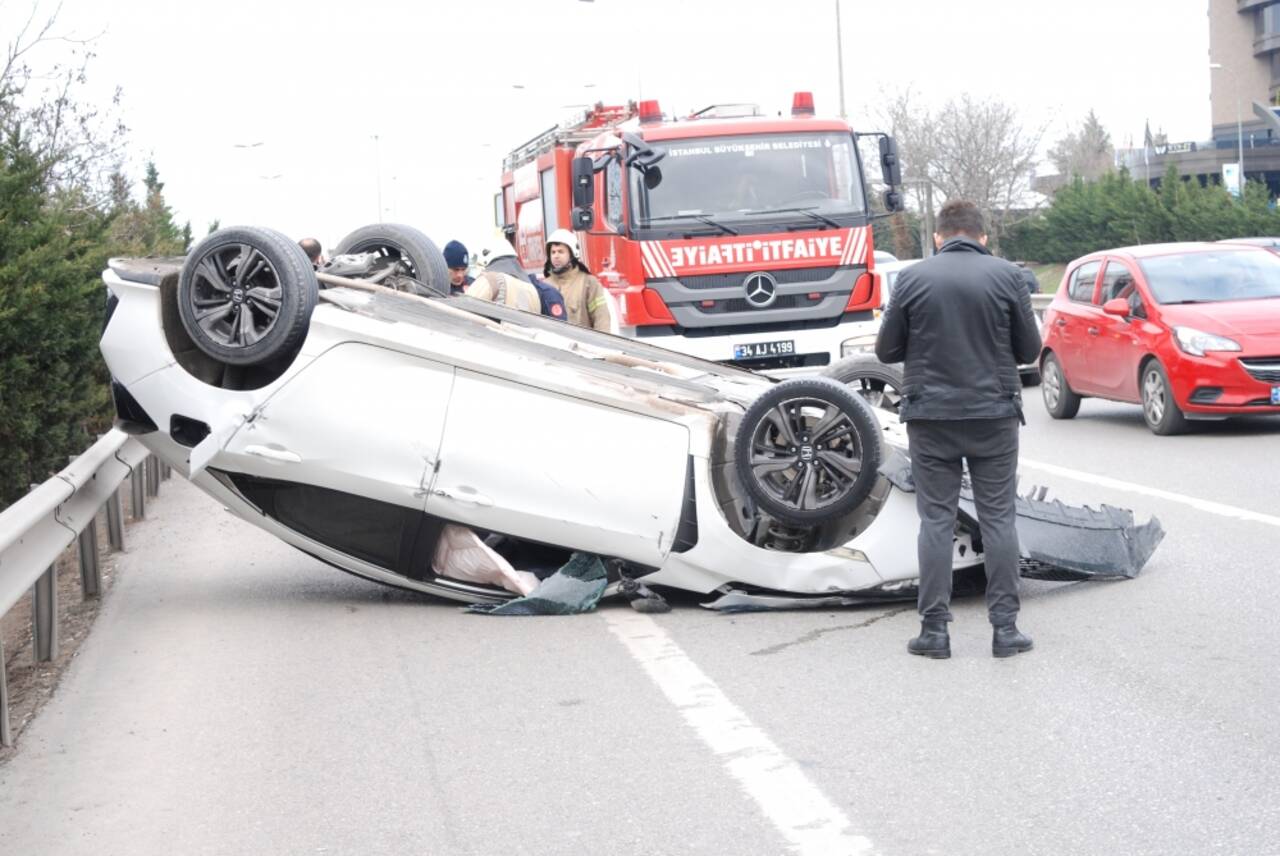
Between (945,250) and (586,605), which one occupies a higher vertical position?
(945,250)

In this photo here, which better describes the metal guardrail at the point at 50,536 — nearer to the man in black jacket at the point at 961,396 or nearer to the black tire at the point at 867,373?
the man in black jacket at the point at 961,396

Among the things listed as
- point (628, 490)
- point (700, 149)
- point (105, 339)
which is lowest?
point (628, 490)

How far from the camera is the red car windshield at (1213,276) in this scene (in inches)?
619

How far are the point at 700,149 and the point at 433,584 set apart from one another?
9434mm

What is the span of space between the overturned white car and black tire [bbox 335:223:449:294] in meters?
2.14

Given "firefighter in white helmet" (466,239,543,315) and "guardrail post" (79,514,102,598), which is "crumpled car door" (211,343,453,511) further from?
"firefighter in white helmet" (466,239,543,315)

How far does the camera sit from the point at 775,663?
6938mm

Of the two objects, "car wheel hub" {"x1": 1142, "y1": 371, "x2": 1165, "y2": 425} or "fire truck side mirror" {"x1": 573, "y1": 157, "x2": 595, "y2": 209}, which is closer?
"car wheel hub" {"x1": 1142, "y1": 371, "x2": 1165, "y2": 425}

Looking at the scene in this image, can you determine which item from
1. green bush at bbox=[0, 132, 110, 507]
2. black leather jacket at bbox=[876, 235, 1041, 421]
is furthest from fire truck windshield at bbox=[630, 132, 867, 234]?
black leather jacket at bbox=[876, 235, 1041, 421]

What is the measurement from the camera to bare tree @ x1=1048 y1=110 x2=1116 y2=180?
319 ft

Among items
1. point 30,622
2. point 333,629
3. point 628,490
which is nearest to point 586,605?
point 628,490

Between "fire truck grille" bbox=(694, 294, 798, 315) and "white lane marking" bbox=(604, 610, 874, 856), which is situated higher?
"fire truck grille" bbox=(694, 294, 798, 315)

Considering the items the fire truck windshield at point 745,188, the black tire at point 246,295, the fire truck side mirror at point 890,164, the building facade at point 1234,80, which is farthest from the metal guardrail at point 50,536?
the building facade at point 1234,80

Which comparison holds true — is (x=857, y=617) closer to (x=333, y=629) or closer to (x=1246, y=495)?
(x=333, y=629)
